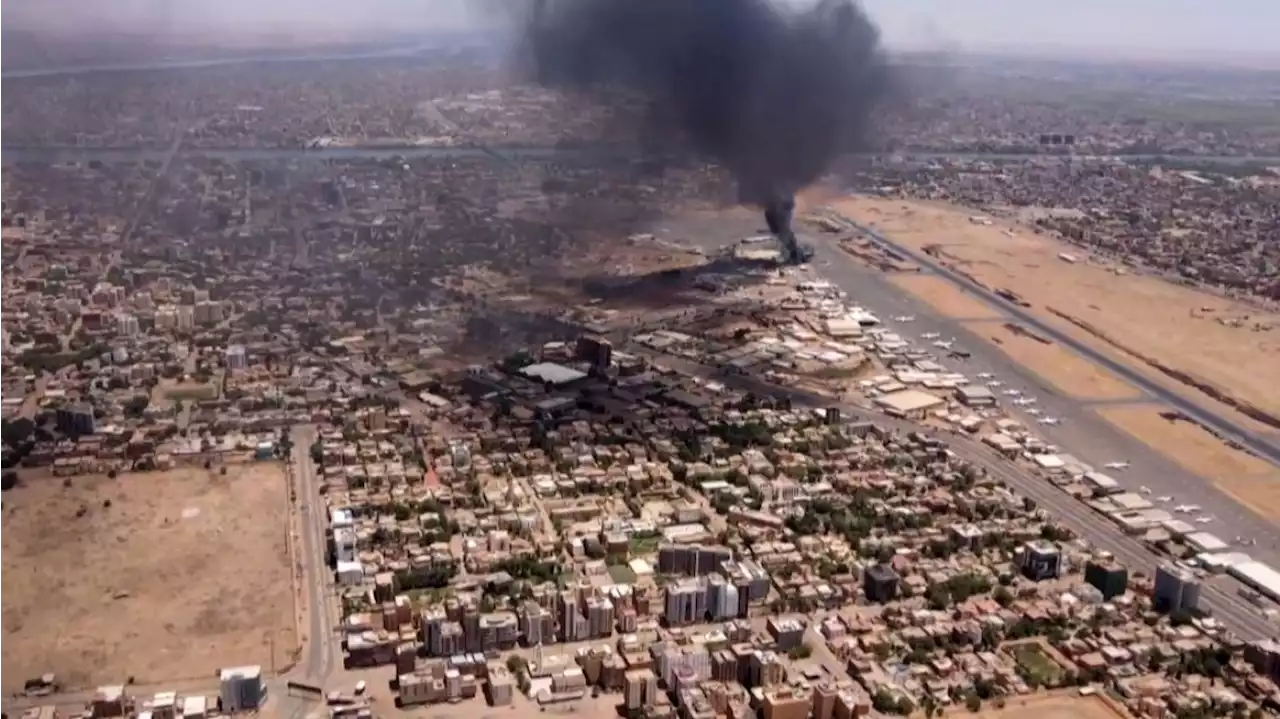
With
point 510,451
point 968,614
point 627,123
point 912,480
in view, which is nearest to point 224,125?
point 627,123

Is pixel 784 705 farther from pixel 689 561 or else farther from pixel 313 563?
pixel 313 563

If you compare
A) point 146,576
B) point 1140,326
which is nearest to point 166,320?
point 146,576

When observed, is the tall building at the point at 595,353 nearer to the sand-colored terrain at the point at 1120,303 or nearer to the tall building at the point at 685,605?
the tall building at the point at 685,605

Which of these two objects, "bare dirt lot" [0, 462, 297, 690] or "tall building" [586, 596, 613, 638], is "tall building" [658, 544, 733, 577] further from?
"bare dirt lot" [0, 462, 297, 690]

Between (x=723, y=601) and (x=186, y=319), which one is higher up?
(x=186, y=319)

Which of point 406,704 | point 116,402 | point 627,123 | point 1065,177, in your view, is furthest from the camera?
point 1065,177

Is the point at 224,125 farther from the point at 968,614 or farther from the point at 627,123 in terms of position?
the point at 968,614
